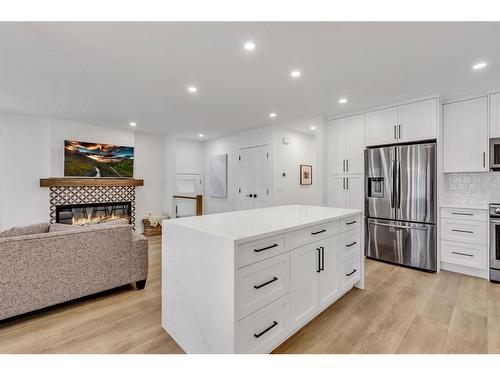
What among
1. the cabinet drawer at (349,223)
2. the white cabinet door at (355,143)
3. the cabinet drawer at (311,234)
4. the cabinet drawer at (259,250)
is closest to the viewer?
the cabinet drawer at (259,250)

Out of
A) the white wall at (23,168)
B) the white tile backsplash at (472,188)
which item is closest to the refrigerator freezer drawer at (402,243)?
the white tile backsplash at (472,188)

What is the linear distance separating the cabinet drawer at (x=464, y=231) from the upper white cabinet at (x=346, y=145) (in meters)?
1.36

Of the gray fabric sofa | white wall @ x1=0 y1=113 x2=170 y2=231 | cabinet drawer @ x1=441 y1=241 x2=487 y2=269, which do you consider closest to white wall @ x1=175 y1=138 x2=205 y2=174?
white wall @ x1=0 y1=113 x2=170 y2=231

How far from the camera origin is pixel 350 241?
2.47 meters

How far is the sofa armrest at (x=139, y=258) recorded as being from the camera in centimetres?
271

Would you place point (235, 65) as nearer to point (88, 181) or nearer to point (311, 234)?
point (311, 234)

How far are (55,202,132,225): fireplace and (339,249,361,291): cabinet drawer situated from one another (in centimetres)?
482

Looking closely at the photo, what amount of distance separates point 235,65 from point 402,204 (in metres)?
2.91

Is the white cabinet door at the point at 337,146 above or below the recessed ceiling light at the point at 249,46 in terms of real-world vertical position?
below

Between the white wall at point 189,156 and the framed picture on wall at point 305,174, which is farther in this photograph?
the white wall at point 189,156

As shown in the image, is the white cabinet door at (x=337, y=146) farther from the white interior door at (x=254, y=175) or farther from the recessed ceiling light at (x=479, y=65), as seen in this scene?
the recessed ceiling light at (x=479, y=65)

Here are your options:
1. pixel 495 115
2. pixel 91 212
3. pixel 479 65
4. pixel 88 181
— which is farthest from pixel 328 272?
pixel 91 212

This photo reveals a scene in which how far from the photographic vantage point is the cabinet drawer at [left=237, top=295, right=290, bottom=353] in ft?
4.63

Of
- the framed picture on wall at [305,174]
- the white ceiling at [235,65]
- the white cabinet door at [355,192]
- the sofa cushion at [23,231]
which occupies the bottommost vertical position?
the sofa cushion at [23,231]
